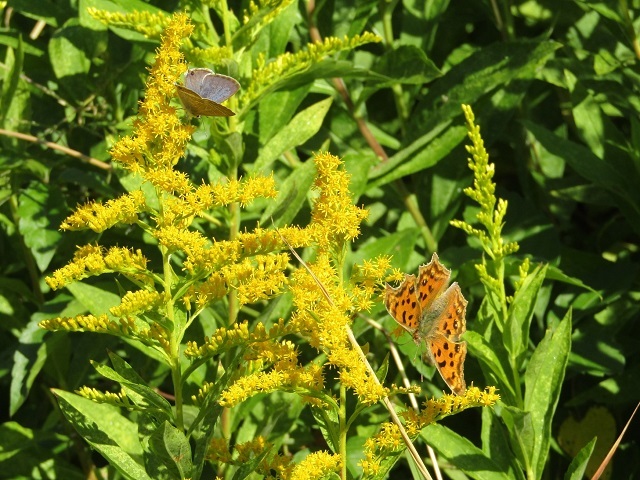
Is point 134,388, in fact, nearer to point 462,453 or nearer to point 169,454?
point 169,454

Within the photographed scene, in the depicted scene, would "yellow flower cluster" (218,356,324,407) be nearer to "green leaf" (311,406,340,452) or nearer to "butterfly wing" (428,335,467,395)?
"green leaf" (311,406,340,452)

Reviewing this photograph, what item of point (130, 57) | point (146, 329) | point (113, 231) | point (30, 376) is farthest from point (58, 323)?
point (130, 57)

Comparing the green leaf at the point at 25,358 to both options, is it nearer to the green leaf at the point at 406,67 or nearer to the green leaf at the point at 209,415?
the green leaf at the point at 209,415

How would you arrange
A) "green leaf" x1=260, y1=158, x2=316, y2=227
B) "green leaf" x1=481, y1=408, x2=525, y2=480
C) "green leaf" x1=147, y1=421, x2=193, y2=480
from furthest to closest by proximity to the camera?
"green leaf" x1=260, y1=158, x2=316, y2=227
"green leaf" x1=481, y1=408, x2=525, y2=480
"green leaf" x1=147, y1=421, x2=193, y2=480

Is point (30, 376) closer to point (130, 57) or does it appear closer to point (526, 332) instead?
point (130, 57)

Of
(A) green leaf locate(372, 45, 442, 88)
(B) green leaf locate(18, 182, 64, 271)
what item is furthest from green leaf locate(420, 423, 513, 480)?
(B) green leaf locate(18, 182, 64, 271)

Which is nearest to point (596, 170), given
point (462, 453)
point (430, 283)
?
point (462, 453)
